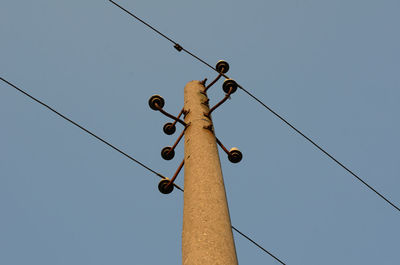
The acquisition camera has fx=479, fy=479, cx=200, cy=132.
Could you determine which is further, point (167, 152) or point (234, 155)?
point (167, 152)

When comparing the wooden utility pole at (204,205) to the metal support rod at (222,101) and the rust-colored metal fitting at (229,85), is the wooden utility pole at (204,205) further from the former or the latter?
the rust-colored metal fitting at (229,85)

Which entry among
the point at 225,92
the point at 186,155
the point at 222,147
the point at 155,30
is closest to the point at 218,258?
the point at 186,155

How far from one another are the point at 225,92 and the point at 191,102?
0.57 meters

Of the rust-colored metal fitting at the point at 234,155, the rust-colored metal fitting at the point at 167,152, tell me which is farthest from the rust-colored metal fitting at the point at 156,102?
the rust-colored metal fitting at the point at 234,155

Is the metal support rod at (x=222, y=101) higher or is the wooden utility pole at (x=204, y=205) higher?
the metal support rod at (x=222, y=101)

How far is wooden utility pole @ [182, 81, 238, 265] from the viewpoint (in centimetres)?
294

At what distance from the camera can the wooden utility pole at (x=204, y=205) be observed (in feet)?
9.65

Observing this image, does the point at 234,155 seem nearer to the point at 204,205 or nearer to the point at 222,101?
the point at 222,101

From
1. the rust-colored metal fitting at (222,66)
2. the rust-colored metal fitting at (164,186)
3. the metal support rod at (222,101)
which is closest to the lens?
the rust-colored metal fitting at (164,186)

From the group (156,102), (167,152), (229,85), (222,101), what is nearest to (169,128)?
(156,102)

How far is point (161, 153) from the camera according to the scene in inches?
203

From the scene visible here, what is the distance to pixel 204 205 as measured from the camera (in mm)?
3375

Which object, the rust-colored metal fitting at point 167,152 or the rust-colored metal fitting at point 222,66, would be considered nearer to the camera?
the rust-colored metal fitting at point 167,152

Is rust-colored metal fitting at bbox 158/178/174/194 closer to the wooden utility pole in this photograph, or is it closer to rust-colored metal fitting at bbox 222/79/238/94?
the wooden utility pole
